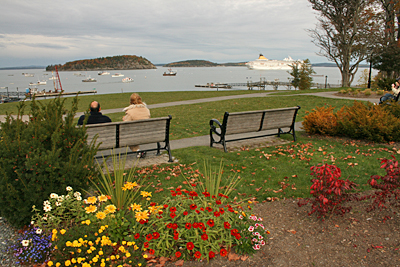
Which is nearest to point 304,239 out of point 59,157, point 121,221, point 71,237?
point 121,221

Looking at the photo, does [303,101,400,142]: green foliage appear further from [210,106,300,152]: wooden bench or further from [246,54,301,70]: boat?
[246,54,301,70]: boat

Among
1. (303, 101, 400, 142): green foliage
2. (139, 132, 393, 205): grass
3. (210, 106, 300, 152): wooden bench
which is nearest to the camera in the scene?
(139, 132, 393, 205): grass

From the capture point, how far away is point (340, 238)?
318cm

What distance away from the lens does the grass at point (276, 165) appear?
15.2 ft

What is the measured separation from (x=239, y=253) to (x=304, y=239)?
763mm

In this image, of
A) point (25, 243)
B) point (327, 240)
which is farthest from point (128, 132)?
point (327, 240)

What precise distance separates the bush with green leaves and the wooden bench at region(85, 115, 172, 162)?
4.35ft

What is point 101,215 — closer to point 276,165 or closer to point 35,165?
point 35,165

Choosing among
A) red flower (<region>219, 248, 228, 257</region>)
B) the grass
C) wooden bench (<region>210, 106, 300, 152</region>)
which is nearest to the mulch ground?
red flower (<region>219, 248, 228, 257</region>)

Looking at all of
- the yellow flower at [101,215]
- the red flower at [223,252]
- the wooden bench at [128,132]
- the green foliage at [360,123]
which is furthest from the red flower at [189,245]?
the green foliage at [360,123]

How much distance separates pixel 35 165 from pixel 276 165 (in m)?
4.15

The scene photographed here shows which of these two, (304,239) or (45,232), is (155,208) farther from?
(304,239)

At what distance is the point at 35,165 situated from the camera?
10.5 ft

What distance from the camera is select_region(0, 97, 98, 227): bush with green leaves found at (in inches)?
126
